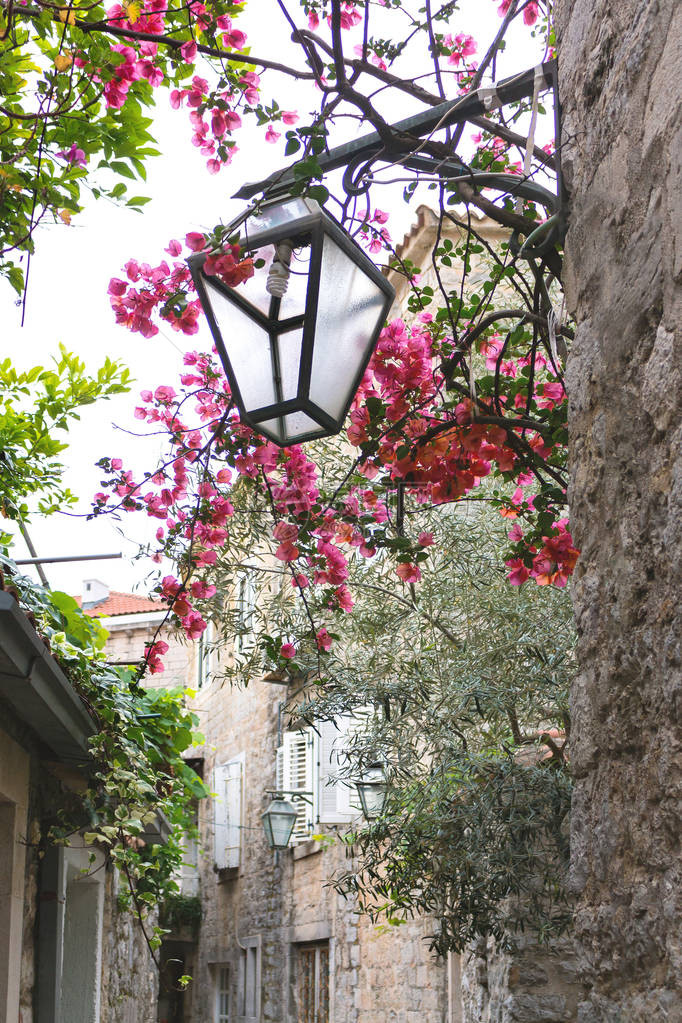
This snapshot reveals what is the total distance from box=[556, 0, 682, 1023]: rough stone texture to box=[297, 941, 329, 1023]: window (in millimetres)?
10754

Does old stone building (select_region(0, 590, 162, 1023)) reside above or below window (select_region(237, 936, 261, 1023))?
above

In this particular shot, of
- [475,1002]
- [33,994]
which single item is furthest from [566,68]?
[475,1002]

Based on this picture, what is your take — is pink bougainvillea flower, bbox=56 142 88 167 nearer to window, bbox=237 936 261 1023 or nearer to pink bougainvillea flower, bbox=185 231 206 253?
pink bougainvillea flower, bbox=185 231 206 253

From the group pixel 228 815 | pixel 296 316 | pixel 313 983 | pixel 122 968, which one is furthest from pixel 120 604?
pixel 296 316

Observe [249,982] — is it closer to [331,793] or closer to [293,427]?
[331,793]

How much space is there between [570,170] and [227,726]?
16.1m

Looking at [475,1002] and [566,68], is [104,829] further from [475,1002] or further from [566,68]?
[566,68]

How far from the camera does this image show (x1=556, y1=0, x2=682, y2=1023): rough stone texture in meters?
1.72

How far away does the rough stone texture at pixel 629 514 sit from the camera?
172 centimetres

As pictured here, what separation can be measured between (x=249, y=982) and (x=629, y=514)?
47.1 ft

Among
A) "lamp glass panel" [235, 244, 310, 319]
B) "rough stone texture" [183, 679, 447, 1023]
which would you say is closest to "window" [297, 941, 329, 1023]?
"rough stone texture" [183, 679, 447, 1023]

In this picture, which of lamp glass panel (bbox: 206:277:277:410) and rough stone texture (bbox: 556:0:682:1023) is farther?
lamp glass panel (bbox: 206:277:277:410)

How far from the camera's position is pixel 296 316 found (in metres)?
2.73

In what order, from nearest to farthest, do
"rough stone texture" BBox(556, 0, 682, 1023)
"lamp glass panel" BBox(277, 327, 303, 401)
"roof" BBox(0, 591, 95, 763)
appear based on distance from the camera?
"rough stone texture" BBox(556, 0, 682, 1023), "lamp glass panel" BBox(277, 327, 303, 401), "roof" BBox(0, 591, 95, 763)
